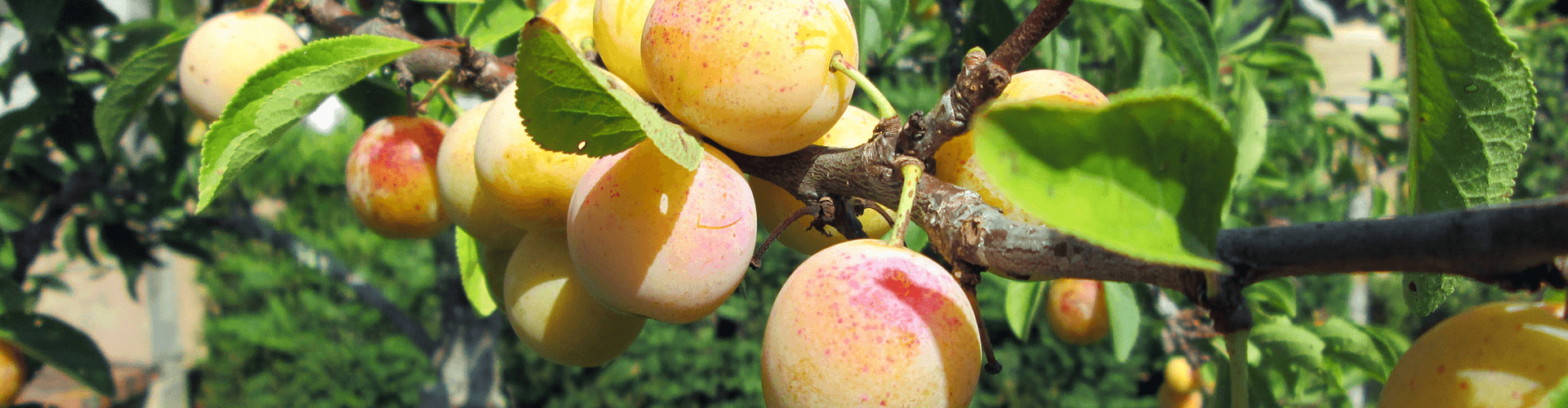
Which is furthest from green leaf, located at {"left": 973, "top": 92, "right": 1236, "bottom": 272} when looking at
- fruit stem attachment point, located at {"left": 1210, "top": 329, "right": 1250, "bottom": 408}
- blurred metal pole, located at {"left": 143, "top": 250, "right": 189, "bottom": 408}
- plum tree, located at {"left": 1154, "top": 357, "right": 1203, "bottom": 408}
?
blurred metal pole, located at {"left": 143, "top": 250, "right": 189, "bottom": 408}

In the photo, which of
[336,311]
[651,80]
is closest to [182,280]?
[336,311]

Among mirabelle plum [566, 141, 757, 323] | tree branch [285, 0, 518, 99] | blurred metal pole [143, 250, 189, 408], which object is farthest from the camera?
blurred metal pole [143, 250, 189, 408]

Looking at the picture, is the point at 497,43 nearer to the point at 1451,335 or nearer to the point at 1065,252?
the point at 1065,252

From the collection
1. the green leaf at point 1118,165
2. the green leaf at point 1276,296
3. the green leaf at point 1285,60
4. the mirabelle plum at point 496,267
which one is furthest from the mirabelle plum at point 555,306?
the green leaf at point 1285,60

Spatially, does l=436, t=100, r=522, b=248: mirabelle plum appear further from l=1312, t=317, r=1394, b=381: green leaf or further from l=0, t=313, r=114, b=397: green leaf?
l=1312, t=317, r=1394, b=381: green leaf

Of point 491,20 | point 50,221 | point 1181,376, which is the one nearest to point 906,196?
point 491,20

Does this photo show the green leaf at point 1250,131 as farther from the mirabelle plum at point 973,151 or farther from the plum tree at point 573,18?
the plum tree at point 573,18

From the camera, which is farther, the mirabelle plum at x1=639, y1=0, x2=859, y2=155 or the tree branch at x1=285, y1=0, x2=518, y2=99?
the tree branch at x1=285, y1=0, x2=518, y2=99

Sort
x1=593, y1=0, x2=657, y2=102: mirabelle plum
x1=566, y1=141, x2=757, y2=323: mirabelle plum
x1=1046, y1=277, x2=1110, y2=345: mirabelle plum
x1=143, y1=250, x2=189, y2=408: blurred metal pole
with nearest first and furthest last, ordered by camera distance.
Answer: x1=566, y1=141, x2=757, y2=323: mirabelle plum → x1=593, y1=0, x2=657, y2=102: mirabelle plum → x1=1046, y1=277, x2=1110, y2=345: mirabelle plum → x1=143, y1=250, x2=189, y2=408: blurred metal pole
